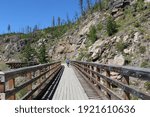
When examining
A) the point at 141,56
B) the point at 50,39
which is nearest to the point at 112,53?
the point at 141,56

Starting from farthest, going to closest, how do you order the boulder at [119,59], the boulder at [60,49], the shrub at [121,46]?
the boulder at [60,49] → the shrub at [121,46] → the boulder at [119,59]

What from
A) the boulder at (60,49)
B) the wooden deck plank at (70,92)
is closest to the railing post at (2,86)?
the wooden deck plank at (70,92)

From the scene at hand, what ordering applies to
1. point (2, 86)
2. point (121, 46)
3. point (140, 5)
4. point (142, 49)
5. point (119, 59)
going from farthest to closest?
point (140, 5) < point (121, 46) < point (119, 59) < point (142, 49) < point (2, 86)

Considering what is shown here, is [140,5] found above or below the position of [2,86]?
above

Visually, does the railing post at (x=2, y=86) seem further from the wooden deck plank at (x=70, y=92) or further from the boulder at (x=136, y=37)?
the boulder at (x=136, y=37)

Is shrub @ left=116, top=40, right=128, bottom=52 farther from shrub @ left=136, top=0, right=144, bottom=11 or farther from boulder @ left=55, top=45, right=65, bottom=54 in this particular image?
boulder @ left=55, top=45, right=65, bottom=54

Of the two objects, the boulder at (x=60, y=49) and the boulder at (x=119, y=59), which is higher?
the boulder at (x=60, y=49)

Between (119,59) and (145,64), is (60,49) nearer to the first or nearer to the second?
(119,59)

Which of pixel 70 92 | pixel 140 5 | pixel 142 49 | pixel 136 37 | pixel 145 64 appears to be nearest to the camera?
pixel 70 92

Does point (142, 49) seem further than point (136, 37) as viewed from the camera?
No

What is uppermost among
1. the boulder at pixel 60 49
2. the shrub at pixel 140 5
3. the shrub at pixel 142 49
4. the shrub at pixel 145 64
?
the shrub at pixel 140 5

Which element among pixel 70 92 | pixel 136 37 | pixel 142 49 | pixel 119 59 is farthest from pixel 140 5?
pixel 70 92

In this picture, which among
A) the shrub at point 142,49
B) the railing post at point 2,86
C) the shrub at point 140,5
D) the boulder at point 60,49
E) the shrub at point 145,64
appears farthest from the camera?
the boulder at point 60,49

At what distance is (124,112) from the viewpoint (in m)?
5.23
